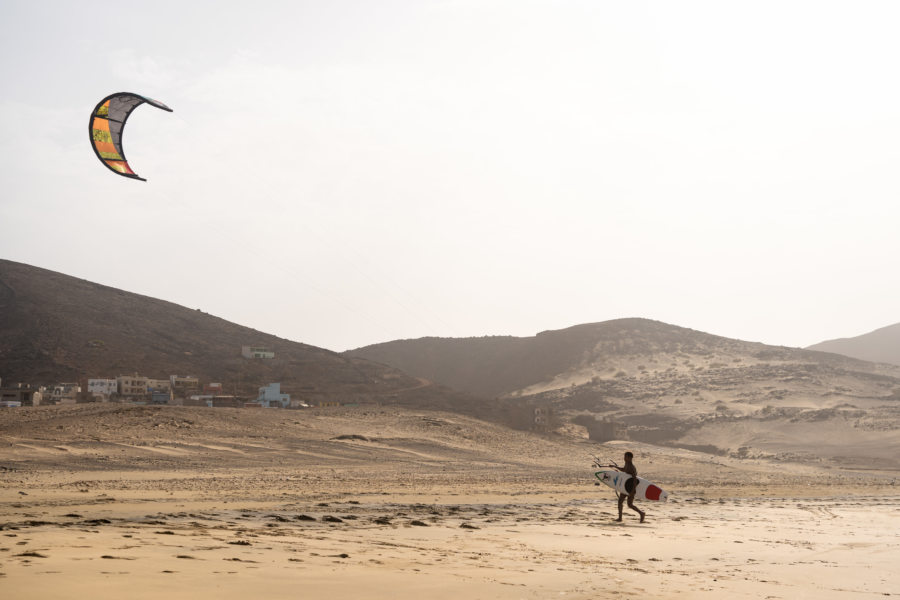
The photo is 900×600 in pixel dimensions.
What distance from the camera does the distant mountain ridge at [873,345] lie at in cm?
14062

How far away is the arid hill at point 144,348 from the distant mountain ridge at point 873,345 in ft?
350

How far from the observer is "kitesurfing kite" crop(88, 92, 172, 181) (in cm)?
2550

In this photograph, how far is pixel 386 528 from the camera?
11.3 metres

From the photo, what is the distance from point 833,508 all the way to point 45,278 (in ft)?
229

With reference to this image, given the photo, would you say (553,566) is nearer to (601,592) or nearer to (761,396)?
(601,592)

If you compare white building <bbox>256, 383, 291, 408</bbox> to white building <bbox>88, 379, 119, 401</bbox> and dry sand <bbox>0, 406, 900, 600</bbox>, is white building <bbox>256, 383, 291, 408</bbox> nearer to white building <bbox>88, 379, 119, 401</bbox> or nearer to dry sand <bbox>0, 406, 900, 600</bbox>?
white building <bbox>88, 379, 119, 401</bbox>

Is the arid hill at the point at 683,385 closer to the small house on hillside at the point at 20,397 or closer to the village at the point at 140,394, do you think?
the village at the point at 140,394

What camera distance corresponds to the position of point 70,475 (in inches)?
741

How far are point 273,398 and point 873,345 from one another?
131123 millimetres

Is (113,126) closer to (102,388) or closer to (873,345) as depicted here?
(102,388)

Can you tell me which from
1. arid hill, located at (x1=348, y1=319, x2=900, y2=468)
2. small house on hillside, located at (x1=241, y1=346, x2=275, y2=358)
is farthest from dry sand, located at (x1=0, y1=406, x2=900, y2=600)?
small house on hillside, located at (x1=241, y1=346, x2=275, y2=358)

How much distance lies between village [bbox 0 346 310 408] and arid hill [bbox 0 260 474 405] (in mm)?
2800

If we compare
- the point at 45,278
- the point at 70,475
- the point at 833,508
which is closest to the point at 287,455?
the point at 70,475

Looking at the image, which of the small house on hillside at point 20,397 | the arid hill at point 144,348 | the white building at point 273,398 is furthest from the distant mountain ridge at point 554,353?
the small house on hillside at point 20,397
